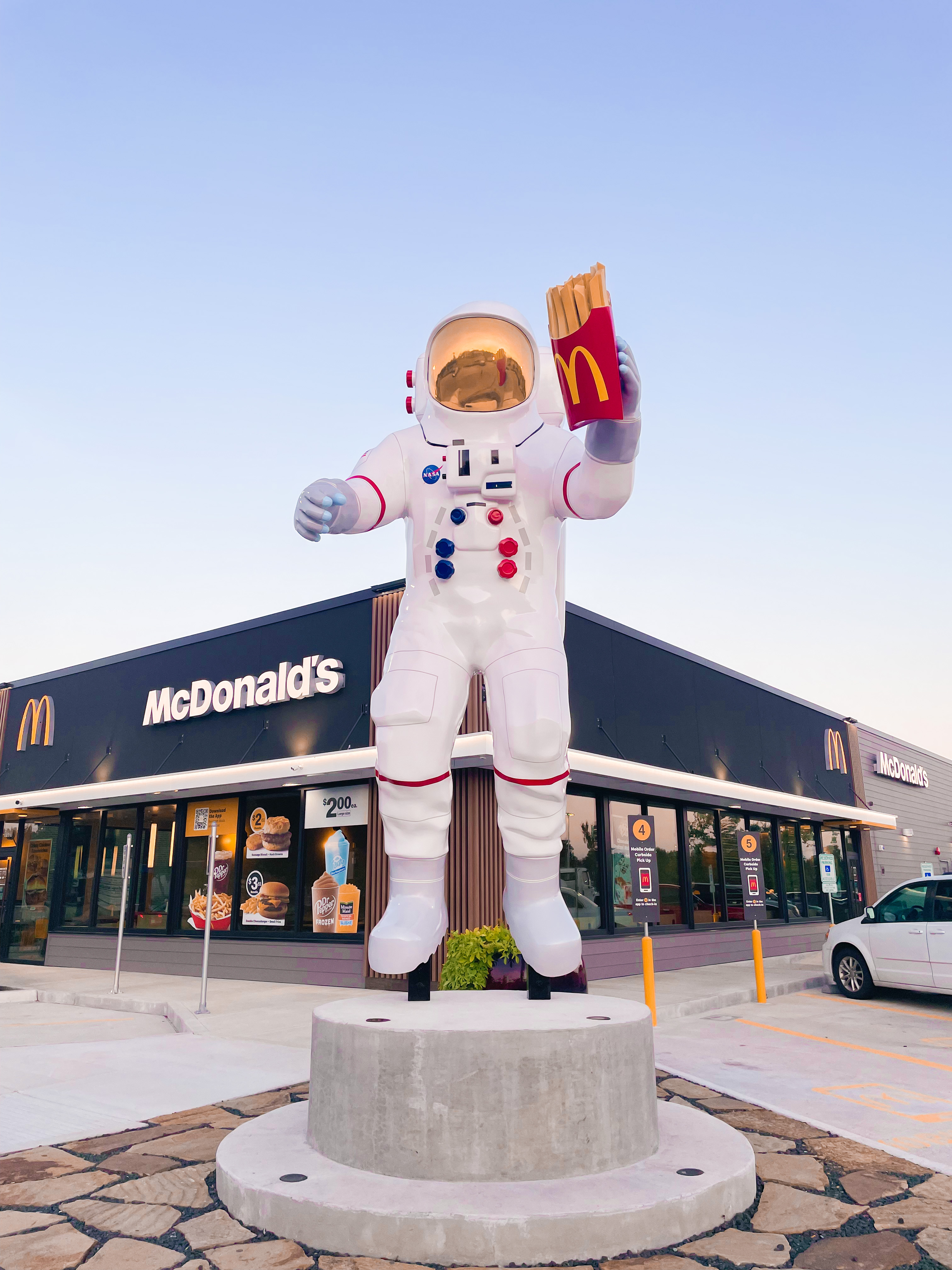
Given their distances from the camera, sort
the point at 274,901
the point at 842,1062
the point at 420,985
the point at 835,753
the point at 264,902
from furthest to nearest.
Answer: the point at 835,753 < the point at 264,902 < the point at 274,901 < the point at 842,1062 < the point at 420,985

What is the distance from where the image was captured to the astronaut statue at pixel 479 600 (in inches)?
169

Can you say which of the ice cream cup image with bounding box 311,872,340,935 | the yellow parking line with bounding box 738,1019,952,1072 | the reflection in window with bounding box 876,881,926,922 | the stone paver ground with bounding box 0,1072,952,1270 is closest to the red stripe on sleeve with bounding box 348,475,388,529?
the stone paver ground with bounding box 0,1072,952,1270

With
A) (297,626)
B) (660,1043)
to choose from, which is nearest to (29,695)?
(297,626)

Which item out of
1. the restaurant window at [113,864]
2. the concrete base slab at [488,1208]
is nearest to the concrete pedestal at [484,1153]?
the concrete base slab at [488,1208]

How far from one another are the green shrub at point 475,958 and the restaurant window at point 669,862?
9203 millimetres

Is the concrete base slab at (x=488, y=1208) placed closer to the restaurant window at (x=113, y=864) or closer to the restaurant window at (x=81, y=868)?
the restaurant window at (x=113, y=864)

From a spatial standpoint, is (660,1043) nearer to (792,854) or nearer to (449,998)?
(449,998)

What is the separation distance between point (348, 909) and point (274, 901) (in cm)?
157

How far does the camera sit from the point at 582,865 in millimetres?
12953

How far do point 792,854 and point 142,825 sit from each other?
1313 centimetres

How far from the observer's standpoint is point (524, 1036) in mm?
3504

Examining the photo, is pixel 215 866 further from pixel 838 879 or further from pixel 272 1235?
pixel 838 879

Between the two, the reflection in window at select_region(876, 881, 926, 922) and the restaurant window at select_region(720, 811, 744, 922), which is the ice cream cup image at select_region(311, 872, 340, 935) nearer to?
the reflection in window at select_region(876, 881, 926, 922)

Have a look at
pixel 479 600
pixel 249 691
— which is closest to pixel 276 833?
pixel 249 691
